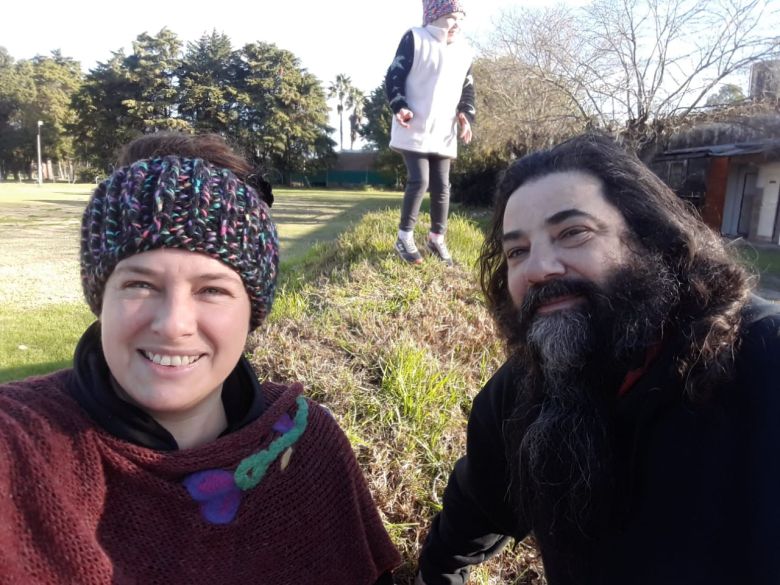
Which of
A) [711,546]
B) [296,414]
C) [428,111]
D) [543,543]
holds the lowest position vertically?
[543,543]

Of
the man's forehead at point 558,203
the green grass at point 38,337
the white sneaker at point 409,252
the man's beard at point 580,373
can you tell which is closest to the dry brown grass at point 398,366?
the white sneaker at point 409,252

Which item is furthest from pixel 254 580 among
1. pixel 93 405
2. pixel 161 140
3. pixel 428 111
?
pixel 428 111

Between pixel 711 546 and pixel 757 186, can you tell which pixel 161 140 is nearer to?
pixel 711 546

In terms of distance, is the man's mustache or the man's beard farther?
the man's mustache

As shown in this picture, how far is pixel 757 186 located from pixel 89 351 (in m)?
19.8

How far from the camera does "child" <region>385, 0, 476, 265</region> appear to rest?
5.11m

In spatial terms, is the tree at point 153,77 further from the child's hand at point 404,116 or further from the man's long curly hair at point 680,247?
the man's long curly hair at point 680,247

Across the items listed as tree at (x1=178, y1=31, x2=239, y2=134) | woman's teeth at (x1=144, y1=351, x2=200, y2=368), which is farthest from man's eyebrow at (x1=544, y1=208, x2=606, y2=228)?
tree at (x1=178, y1=31, x2=239, y2=134)

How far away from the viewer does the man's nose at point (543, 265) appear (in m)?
1.81

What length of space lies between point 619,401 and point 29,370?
4041 mm

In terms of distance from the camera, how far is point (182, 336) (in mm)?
1393

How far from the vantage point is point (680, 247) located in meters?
1.87

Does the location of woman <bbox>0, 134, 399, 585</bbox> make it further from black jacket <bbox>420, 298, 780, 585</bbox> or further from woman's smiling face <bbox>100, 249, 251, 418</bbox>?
black jacket <bbox>420, 298, 780, 585</bbox>

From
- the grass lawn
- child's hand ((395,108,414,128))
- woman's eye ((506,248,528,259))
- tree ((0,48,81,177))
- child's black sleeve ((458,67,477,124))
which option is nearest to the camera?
woman's eye ((506,248,528,259))
